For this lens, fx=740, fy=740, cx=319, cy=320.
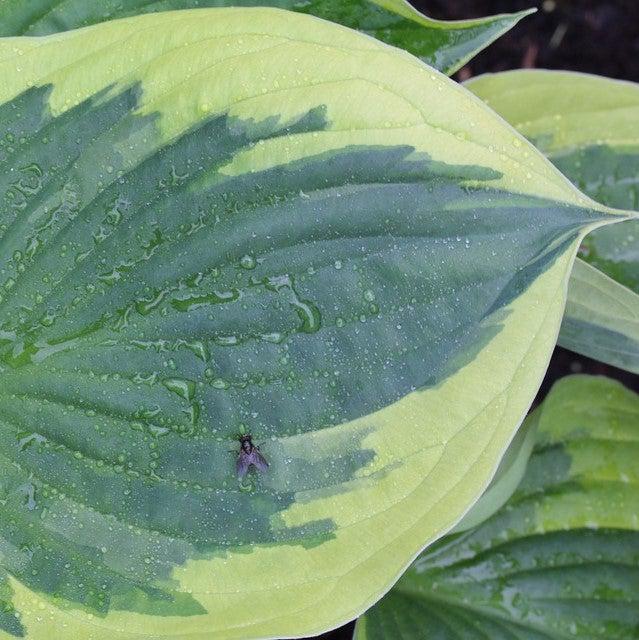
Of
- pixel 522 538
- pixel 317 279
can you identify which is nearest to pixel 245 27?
pixel 317 279

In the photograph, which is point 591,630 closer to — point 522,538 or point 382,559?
point 522,538

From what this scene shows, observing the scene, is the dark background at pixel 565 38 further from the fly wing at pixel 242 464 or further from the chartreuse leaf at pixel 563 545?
the fly wing at pixel 242 464

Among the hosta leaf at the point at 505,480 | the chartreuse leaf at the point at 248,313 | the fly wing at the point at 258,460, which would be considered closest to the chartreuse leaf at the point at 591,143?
the hosta leaf at the point at 505,480

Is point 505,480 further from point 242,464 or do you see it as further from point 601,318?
point 242,464

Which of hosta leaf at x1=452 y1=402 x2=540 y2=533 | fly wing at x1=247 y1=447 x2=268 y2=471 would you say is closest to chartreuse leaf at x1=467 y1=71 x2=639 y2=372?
hosta leaf at x1=452 y1=402 x2=540 y2=533

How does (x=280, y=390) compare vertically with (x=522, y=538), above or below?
above

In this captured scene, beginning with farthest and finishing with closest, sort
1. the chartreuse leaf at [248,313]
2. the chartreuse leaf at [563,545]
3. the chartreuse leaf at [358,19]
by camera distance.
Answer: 1. the chartreuse leaf at [563,545]
2. the chartreuse leaf at [358,19]
3. the chartreuse leaf at [248,313]
